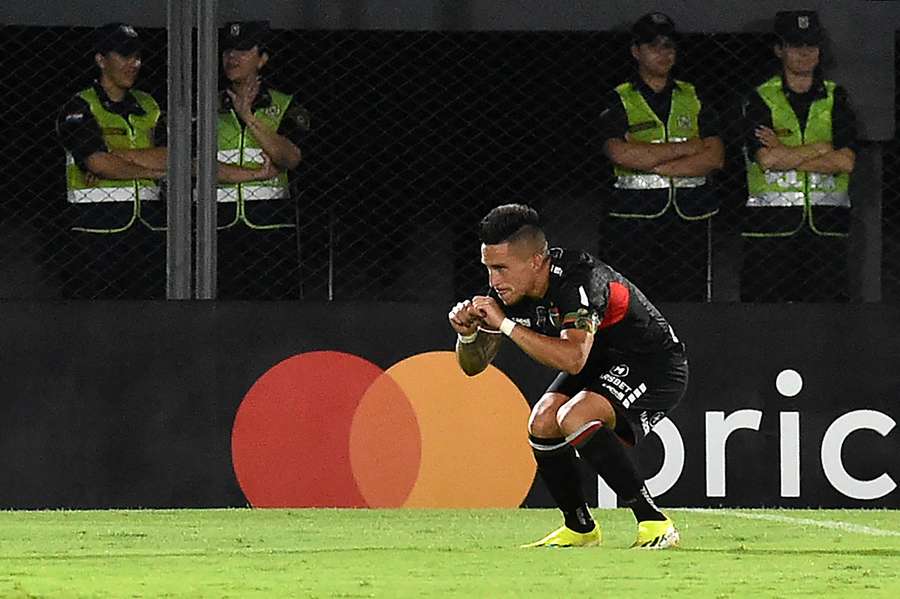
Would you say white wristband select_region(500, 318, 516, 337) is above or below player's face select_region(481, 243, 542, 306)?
below

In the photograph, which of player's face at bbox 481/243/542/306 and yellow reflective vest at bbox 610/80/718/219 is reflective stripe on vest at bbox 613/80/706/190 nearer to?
yellow reflective vest at bbox 610/80/718/219

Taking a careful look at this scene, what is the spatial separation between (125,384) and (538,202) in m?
2.69

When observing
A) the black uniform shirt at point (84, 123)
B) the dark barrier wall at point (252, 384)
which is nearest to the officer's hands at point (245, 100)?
the black uniform shirt at point (84, 123)

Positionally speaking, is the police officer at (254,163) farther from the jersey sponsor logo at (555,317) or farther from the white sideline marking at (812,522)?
the jersey sponsor logo at (555,317)

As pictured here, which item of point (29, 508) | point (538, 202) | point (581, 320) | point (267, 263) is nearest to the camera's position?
point (581, 320)

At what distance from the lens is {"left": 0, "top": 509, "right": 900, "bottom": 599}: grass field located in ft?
18.7

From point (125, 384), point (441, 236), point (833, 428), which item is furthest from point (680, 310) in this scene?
point (125, 384)

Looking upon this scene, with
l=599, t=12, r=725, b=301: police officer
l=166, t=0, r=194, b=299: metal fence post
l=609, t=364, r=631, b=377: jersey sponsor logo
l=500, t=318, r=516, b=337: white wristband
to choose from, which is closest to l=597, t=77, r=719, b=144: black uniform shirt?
l=599, t=12, r=725, b=301: police officer

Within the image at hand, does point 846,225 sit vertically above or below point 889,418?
Answer: above

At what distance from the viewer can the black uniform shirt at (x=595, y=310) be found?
7223mm

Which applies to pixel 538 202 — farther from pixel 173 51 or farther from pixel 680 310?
pixel 173 51

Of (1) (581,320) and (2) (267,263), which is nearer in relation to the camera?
(1) (581,320)

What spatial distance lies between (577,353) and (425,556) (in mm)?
917

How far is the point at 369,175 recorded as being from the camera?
34.9 ft
